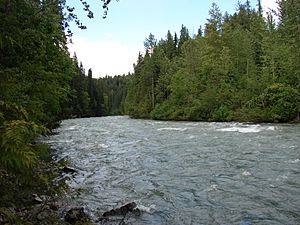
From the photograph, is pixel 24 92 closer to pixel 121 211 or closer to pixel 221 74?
pixel 121 211

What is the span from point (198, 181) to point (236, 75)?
36.8m

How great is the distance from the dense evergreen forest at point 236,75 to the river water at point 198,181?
19.0 meters

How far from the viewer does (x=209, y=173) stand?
12.0 metres

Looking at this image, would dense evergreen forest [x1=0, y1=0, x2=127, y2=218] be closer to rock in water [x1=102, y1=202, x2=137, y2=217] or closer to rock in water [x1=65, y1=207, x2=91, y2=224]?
rock in water [x1=65, y1=207, x2=91, y2=224]

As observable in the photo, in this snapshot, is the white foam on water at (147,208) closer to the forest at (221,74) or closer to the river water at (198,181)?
the river water at (198,181)

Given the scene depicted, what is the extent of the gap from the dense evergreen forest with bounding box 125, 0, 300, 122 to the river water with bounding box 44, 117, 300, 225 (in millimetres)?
19037

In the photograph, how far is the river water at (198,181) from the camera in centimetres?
801

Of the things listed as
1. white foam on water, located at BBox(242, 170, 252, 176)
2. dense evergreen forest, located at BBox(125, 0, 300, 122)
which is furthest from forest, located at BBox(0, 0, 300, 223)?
white foam on water, located at BBox(242, 170, 252, 176)

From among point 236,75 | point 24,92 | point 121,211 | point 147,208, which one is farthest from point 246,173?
point 236,75

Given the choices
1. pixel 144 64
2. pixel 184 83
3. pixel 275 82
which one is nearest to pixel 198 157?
pixel 275 82

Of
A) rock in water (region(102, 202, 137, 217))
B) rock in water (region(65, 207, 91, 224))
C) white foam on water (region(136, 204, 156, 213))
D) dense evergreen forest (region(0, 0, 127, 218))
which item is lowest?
white foam on water (region(136, 204, 156, 213))

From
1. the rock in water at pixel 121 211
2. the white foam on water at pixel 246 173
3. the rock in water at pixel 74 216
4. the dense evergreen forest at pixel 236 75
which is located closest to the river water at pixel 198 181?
the white foam on water at pixel 246 173

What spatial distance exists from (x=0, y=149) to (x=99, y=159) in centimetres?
1357

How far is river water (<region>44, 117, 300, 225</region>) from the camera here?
8.01 meters
